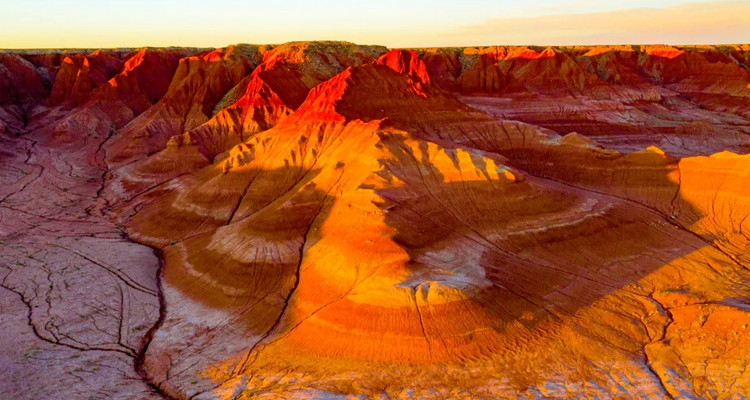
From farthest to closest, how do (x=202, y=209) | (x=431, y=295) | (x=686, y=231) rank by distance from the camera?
1. (x=202, y=209)
2. (x=686, y=231)
3. (x=431, y=295)

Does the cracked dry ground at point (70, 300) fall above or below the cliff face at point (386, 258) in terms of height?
below

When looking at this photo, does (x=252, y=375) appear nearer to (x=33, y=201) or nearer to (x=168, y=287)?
(x=168, y=287)

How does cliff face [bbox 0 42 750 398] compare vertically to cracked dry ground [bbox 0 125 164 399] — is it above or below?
above

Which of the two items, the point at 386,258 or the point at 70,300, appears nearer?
the point at 386,258

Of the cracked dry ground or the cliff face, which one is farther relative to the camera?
the cracked dry ground

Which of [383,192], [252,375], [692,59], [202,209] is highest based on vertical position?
[692,59]

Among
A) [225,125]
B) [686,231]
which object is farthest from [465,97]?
[686,231]

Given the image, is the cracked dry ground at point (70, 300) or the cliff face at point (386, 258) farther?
the cracked dry ground at point (70, 300)

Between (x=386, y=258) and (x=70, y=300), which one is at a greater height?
(x=386, y=258)
